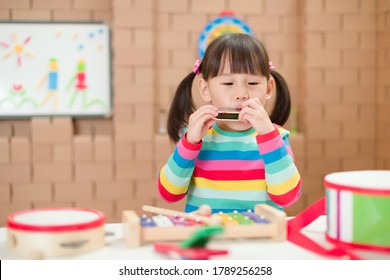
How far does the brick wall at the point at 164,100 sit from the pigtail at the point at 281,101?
130cm

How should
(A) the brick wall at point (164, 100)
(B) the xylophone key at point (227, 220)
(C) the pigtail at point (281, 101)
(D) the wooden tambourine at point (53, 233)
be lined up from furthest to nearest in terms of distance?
(A) the brick wall at point (164, 100) → (C) the pigtail at point (281, 101) → (B) the xylophone key at point (227, 220) → (D) the wooden tambourine at point (53, 233)

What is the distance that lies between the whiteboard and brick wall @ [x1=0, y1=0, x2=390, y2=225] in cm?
6

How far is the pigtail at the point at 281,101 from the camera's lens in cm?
116

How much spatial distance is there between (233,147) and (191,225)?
0.42 meters

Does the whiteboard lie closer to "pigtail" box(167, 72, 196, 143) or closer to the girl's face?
"pigtail" box(167, 72, 196, 143)

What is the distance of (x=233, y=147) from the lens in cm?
107

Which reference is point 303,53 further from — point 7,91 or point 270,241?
point 270,241

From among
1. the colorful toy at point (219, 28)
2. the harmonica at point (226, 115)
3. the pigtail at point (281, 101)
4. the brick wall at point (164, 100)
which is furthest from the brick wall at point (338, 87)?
the harmonica at point (226, 115)

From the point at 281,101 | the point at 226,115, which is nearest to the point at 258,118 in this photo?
the point at 226,115

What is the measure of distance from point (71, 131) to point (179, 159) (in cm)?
159

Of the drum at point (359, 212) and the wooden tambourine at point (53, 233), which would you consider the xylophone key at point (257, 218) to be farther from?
the wooden tambourine at point (53, 233)

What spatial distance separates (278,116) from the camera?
119 centimetres

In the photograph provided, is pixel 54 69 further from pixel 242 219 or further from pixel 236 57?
pixel 242 219

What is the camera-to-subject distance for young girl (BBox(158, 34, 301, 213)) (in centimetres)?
90
